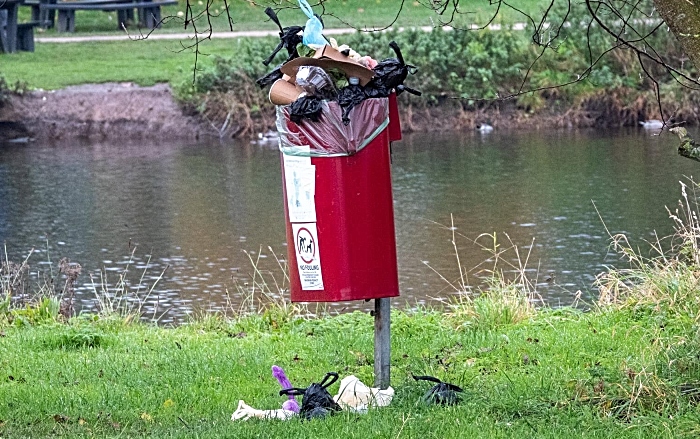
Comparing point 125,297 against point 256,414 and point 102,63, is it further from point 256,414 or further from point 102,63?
point 102,63

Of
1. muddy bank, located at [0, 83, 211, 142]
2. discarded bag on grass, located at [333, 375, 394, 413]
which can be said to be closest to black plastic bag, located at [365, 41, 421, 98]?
discarded bag on grass, located at [333, 375, 394, 413]

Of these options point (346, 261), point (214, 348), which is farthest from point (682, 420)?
point (214, 348)

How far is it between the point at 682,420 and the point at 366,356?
248 cm

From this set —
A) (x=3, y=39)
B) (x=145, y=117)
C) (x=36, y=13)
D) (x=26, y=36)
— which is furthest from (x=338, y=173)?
(x=36, y=13)

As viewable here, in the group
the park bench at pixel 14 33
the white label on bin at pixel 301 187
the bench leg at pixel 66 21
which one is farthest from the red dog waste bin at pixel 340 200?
the bench leg at pixel 66 21

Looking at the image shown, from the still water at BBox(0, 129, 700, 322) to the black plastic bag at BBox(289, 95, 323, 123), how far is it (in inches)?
199

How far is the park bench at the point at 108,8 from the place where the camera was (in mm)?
30141

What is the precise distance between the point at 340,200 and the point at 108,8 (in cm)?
2640

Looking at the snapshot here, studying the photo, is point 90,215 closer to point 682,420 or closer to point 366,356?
point 366,356

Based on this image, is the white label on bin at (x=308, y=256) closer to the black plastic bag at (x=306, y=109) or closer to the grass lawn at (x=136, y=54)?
the black plastic bag at (x=306, y=109)

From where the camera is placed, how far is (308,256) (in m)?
5.55

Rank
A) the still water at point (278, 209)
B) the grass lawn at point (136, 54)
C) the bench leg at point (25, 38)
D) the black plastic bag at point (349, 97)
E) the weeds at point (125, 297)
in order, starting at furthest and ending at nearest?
the bench leg at point (25, 38) < the grass lawn at point (136, 54) < the still water at point (278, 209) < the weeds at point (125, 297) < the black plastic bag at point (349, 97)

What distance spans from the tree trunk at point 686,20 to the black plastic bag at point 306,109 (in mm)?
1567

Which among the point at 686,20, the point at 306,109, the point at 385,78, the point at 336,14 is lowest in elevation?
the point at 306,109
